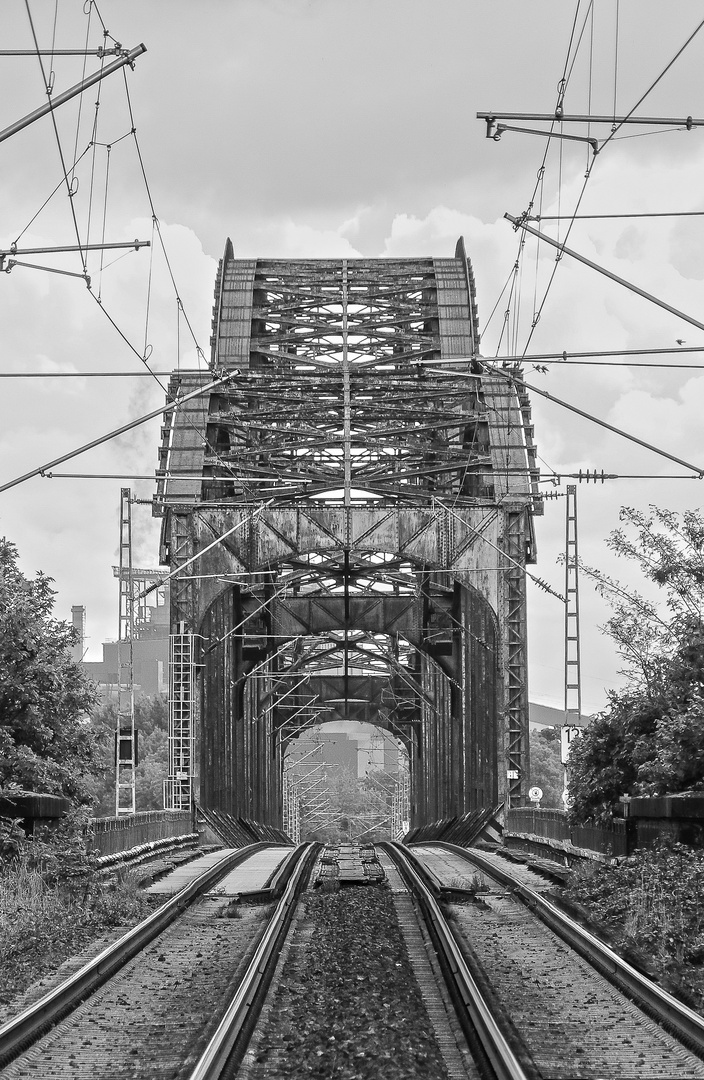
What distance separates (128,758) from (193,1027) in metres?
23.5

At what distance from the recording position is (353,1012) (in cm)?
846

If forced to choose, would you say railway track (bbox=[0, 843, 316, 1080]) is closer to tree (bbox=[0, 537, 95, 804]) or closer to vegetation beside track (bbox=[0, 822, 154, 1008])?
vegetation beside track (bbox=[0, 822, 154, 1008])

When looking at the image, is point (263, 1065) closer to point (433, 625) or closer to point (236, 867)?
point (236, 867)

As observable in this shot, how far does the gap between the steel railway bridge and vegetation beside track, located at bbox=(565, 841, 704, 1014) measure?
13.0 metres

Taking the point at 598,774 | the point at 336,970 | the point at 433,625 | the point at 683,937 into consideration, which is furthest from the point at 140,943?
the point at 433,625

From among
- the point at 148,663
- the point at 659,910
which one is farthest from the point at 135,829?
the point at 148,663

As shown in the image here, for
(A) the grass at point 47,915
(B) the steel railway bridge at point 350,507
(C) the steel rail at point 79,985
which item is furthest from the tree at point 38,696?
(B) the steel railway bridge at point 350,507

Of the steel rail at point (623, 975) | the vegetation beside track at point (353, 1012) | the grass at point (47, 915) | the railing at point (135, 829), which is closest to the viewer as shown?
the vegetation beside track at point (353, 1012)

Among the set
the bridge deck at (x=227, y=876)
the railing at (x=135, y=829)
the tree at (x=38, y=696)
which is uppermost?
the tree at (x=38, y=696)

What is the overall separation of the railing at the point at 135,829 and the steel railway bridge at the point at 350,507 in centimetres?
200

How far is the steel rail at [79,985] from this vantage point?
24.7 feet

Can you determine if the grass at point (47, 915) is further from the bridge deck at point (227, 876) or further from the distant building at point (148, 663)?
the distant building at point (148, 663)

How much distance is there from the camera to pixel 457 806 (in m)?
42.0

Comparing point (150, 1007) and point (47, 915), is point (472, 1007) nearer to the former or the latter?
point (150, 1007)
